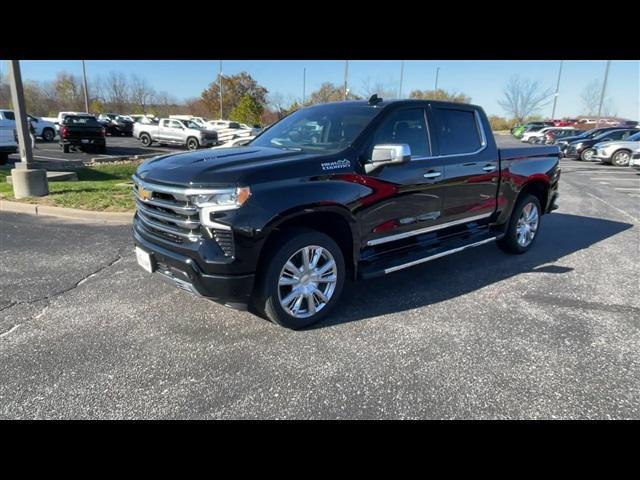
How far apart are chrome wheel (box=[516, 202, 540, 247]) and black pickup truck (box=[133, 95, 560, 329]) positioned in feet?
3.37

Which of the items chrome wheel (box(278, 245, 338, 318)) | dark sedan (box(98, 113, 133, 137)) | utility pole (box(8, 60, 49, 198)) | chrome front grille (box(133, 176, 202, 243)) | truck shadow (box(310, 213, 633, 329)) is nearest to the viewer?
chrome front grille (box(133, 176, 202, 243))

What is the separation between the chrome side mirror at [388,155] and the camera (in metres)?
3.51

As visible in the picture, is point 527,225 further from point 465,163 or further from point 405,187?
point 405,187

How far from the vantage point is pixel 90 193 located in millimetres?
8258

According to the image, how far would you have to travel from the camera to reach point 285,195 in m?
3.14

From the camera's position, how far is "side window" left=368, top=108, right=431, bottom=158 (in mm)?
3930

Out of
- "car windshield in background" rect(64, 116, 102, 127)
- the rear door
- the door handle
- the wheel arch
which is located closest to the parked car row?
the rear door

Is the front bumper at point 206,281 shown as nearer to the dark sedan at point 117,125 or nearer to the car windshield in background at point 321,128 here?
the car windshield in background at point 321,128

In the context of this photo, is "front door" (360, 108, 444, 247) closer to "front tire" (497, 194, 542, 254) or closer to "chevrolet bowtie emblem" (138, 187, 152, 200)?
"front tire" (497, 194, 542, 254)

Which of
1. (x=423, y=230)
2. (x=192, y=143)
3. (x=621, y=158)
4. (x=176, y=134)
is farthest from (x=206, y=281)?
(x=176, y=134)

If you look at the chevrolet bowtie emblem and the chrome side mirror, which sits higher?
the chrome side mirror

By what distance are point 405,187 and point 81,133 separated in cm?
1907

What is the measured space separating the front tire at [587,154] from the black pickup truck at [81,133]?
2428cm
